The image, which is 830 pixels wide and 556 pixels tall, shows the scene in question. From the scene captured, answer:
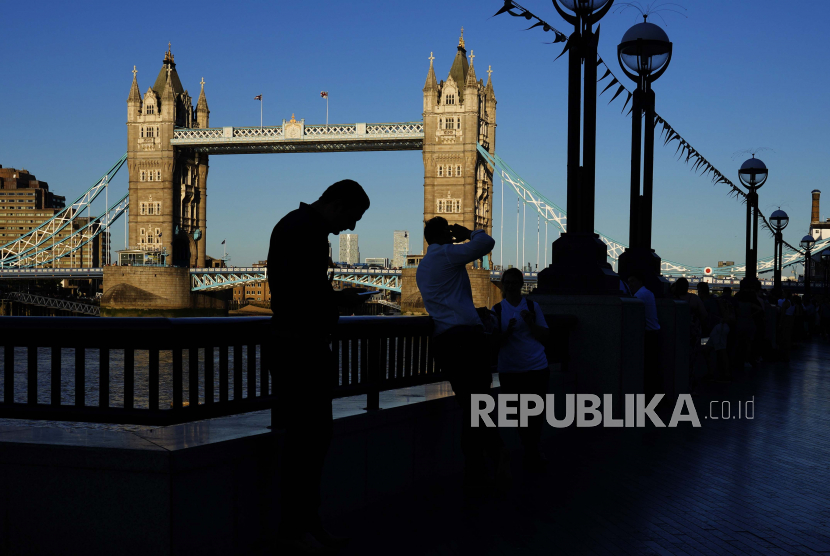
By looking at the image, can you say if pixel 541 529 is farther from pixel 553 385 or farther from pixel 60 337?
pixel 553 385

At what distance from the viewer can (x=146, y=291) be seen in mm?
63094

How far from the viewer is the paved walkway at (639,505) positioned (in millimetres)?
3564

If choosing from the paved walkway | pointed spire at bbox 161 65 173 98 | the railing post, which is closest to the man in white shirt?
the railing post

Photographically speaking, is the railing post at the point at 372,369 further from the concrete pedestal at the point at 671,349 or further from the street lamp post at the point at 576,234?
the concrete pedestal at the point at 671,349

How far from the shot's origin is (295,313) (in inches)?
127

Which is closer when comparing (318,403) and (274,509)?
(318,403)

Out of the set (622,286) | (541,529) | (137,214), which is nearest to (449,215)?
(137,214)

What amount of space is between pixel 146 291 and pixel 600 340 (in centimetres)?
6003

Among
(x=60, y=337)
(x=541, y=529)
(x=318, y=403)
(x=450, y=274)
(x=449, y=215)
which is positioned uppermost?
(x=449, y=215)

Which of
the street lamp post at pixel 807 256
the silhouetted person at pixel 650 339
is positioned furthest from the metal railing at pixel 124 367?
the street lamp post at pixel 807 256

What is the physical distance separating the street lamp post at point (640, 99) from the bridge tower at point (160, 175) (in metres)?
61.0

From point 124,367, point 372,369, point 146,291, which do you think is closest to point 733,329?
point 372,369

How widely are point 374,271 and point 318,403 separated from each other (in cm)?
5712

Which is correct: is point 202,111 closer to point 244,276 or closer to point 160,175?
point 160,175
